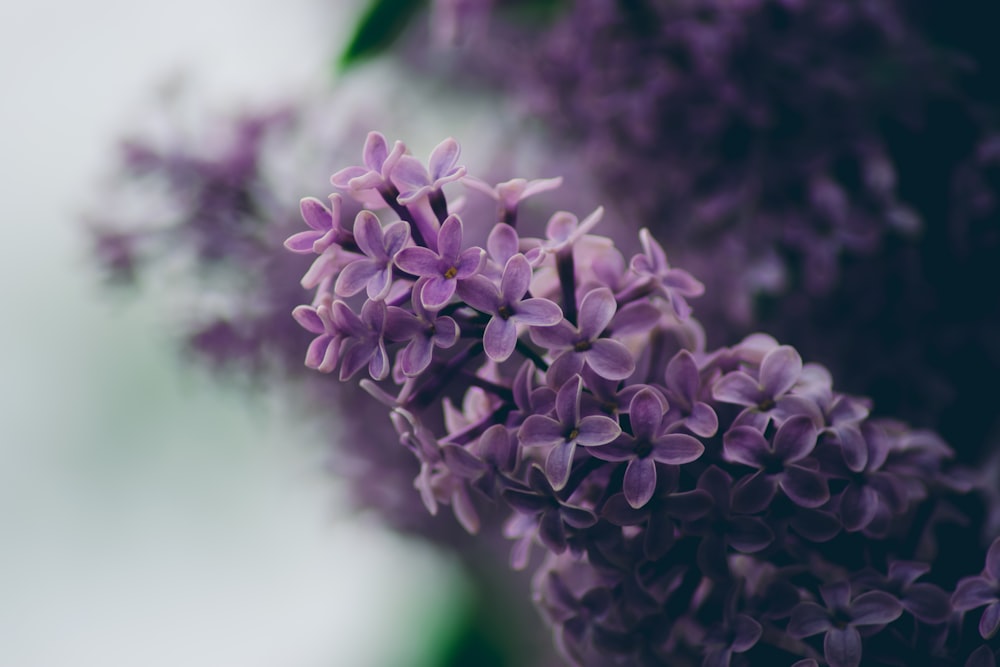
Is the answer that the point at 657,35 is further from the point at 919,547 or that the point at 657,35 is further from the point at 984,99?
the point at 919,547

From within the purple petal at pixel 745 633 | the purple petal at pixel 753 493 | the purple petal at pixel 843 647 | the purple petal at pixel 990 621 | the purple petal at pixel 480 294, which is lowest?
the purple petal at pixel 745 633

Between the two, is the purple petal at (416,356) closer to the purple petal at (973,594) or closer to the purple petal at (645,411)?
the purple petal at (645,411)

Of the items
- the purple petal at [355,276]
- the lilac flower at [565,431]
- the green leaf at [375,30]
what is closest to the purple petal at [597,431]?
the lilac flower at [565,431]

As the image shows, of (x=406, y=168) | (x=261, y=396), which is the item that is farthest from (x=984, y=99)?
(x=261, y=396)

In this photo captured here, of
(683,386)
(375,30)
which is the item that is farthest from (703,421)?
(375,30)

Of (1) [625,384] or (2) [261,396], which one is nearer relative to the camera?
(1) [625,384]

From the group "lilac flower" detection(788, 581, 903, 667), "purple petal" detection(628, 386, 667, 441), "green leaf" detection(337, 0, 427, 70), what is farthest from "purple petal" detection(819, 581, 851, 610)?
"green leaf" detection(337, 0, 427, 70)
